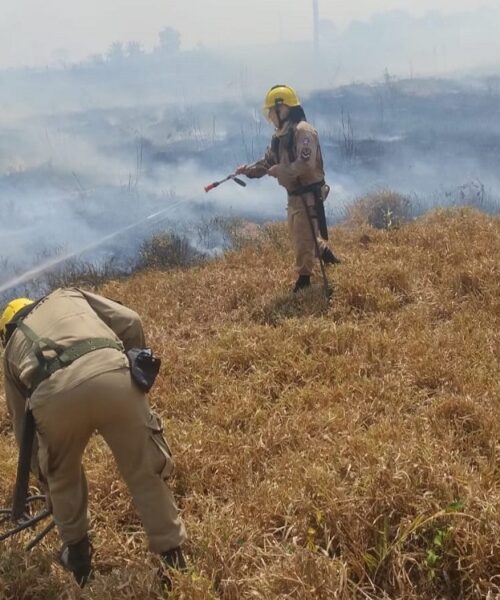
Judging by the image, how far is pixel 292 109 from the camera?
596cm

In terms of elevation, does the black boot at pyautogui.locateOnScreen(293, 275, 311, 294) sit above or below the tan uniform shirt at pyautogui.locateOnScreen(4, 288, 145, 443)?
below

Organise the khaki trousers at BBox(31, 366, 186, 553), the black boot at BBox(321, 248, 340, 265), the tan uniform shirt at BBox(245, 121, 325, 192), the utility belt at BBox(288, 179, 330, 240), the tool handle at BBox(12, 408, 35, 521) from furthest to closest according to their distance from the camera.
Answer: the black boot at BBox(321, 248, 340, 265) → the utility belt at BBox(288, 179, 330, 240) → the tan uniform shirt at BBox(245, 121, 325, 192) → the tool handle at BBox(12, 408, 35, 521) → the khaki trousers at BBox(31, 366, 186, 553)

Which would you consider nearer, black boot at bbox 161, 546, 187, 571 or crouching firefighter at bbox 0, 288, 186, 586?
crouching firefighter at bbox 0, 288, 186, 586

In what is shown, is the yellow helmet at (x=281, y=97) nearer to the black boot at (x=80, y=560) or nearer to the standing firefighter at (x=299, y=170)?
the standing firefighter at (x=299, y=170)

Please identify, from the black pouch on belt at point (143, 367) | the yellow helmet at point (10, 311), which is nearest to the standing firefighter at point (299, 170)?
the yellow helmet at point (10, 311)

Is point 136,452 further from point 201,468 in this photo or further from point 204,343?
point 204,343

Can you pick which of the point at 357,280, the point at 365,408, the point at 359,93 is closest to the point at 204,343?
the point at 357,280

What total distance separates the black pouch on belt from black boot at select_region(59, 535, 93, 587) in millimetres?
831

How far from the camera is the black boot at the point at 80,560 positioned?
109 inches

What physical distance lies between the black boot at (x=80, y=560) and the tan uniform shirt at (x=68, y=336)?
0.57 meters

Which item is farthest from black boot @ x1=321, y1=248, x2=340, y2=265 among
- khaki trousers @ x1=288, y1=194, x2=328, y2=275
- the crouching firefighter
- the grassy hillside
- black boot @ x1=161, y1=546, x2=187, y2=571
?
black boot @ x1=161, y1=546, x2=187, y2=571

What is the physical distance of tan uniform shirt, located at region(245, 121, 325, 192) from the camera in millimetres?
5879

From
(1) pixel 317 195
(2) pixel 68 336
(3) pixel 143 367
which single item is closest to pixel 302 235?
(1) pixel 317 195

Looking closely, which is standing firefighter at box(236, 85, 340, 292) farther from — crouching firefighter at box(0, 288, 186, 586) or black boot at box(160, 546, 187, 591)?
black boot at box(160, 546, 187, 591)
